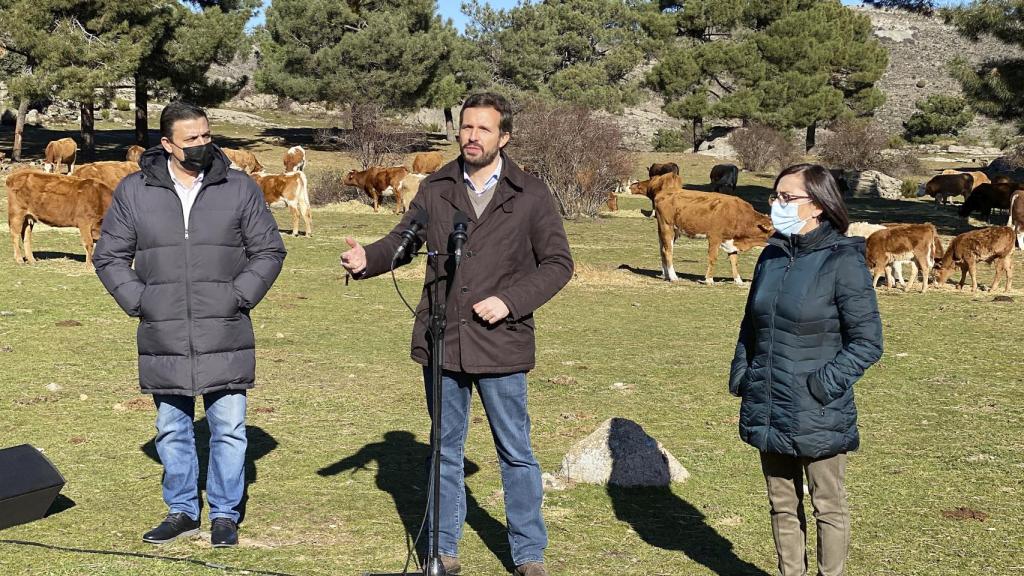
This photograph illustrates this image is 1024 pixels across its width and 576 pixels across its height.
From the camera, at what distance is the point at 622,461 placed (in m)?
A: 6.18

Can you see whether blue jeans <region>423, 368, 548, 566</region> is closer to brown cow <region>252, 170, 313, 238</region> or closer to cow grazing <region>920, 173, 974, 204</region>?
brown cow <region>252, 170, 313, 238</region>

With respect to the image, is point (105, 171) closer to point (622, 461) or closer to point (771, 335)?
point (622, 461)

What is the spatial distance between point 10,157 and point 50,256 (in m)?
23.8

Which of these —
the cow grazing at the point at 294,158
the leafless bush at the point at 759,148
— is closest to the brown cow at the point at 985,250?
the cow grazing at the point at 294,158

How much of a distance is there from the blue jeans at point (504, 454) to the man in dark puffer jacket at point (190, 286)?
3.53 feet

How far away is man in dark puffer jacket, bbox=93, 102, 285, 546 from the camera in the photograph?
191 inches

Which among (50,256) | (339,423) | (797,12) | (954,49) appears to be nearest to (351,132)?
(50,256)

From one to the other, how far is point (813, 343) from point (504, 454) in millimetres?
1305

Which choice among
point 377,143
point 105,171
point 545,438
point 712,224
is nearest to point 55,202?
point 105,171

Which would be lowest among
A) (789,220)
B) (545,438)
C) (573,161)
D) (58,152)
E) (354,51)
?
(545,438)

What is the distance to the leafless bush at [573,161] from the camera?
94.8 ft

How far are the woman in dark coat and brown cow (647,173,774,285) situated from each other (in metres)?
12.8

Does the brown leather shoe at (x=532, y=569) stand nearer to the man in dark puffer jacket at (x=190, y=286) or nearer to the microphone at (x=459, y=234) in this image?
the microphone at (x=459, y=234)

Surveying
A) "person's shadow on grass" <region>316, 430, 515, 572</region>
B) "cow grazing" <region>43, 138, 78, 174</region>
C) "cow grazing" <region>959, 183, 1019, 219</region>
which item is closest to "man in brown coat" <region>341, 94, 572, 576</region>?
"person's shadow on grass" <region>316, 430, 515, 572</region>
